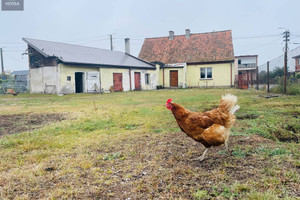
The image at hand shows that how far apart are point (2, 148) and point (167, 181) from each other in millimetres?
3222

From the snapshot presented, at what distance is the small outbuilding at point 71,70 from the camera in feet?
63.8

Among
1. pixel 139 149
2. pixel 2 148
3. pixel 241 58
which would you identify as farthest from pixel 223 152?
pixel 241 58

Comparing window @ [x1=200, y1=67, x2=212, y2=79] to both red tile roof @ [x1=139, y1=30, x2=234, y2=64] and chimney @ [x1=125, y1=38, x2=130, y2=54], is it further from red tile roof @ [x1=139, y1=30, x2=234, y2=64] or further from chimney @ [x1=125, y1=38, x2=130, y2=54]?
chimney @ [x1=125, y1=38, x2=130, y2=54]

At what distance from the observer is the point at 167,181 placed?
101 inches

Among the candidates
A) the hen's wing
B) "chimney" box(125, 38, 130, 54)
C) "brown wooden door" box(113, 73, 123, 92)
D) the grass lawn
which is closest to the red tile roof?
"chimney" box(125, 38, 130, 54)

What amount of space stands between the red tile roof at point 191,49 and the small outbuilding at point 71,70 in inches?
258

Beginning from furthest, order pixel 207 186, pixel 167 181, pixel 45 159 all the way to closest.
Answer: pixel 45 159 → pixel 167 181 → pixel 207 186

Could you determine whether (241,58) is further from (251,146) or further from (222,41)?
(251,146)

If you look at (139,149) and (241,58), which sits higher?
(241,58)

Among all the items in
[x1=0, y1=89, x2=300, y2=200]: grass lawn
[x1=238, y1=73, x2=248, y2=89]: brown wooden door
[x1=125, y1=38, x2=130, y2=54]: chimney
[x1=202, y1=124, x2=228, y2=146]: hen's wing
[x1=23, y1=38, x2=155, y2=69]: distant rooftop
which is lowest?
[x1=0, y1=89, x2=300, y2=200]: grass lawn

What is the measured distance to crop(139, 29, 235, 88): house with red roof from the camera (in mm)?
27889

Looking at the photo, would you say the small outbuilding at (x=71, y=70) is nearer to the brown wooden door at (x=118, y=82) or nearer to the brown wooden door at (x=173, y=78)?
the brown wooden door at (x=118, y=82)

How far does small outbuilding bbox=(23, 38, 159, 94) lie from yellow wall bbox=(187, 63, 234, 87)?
761 cm

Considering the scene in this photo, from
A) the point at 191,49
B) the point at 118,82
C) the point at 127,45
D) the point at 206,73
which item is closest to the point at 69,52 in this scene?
the point at 118,82
